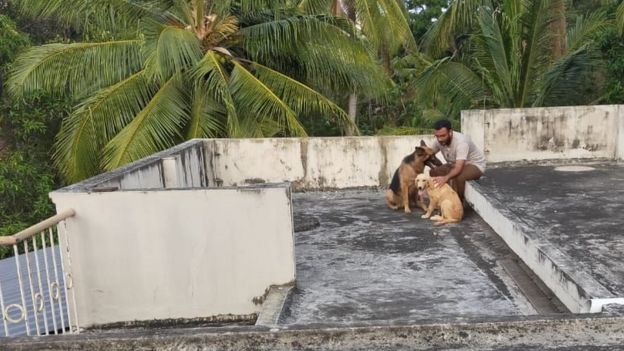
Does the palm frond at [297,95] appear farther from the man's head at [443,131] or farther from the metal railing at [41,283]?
the metal railing at [41,283]

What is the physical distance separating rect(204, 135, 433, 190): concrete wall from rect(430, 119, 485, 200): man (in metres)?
1.74

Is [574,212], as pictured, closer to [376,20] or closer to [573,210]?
[573,210]

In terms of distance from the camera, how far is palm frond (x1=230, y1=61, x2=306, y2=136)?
32.3 feet

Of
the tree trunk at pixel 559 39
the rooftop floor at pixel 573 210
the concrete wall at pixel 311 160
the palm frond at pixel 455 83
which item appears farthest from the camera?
the tree trunk at pixel 559 39

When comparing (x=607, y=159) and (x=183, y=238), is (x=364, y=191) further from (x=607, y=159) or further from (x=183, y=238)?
Result: (x=183, y=238)

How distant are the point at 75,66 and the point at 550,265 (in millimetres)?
8836

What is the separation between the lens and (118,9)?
34.3 ft

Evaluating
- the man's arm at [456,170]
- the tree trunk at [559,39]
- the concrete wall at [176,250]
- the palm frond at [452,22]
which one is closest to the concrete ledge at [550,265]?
the man's arm at [456,170]

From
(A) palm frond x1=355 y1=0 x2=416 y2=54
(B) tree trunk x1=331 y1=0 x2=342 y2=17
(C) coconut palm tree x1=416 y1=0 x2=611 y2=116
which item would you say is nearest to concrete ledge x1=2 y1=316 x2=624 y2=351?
(C) coconut palm tree x1=416 y1=0 x2=611 y2=116

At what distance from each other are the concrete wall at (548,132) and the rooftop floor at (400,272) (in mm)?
2089

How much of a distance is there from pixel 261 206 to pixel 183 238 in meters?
0.70

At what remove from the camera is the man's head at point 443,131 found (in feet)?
21.9

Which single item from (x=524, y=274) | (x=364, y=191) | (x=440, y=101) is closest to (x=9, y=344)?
(x=524, y=274)

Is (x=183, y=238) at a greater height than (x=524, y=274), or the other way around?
(x=183, y=238)
